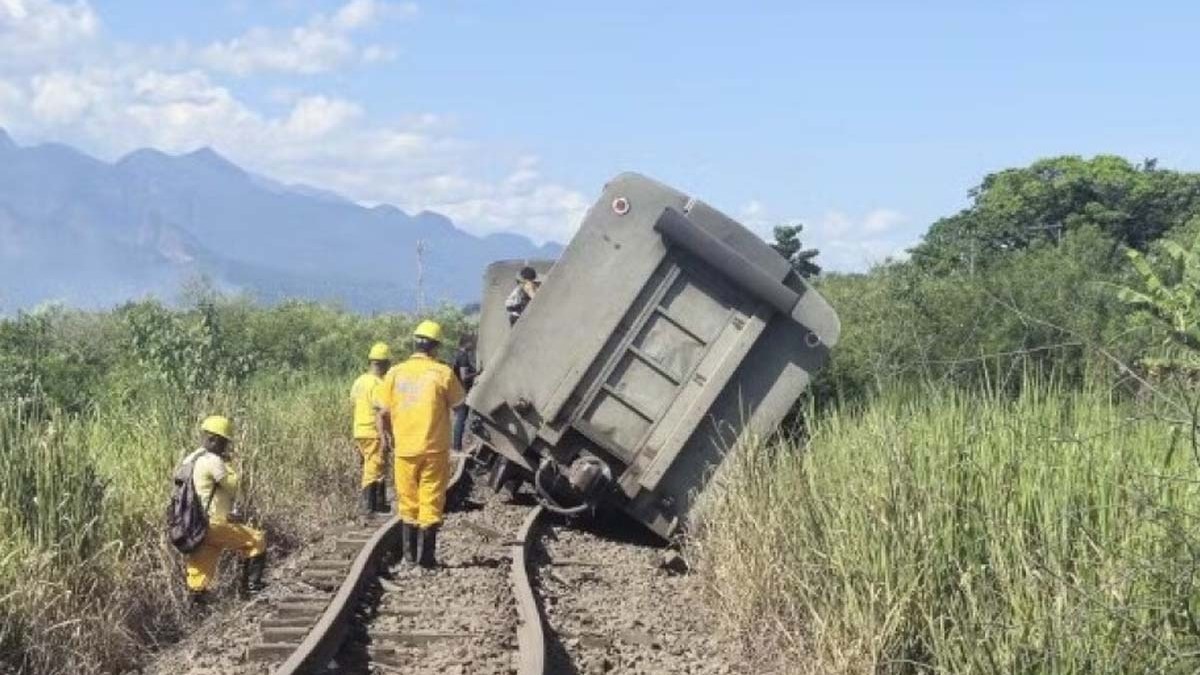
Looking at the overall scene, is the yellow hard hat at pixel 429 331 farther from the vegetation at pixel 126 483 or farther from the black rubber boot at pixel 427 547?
the vegetation at pixel 126 483

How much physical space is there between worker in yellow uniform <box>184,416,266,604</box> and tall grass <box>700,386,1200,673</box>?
3.66m

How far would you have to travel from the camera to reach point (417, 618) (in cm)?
816

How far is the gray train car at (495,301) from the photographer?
1524 centimetres

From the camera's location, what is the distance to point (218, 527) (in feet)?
29.6

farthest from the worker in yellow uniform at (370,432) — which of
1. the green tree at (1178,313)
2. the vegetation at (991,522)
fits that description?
the green tree at (1178,313)

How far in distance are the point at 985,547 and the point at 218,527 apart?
549cm

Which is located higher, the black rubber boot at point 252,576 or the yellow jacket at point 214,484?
the yellow jacket at point 214,484

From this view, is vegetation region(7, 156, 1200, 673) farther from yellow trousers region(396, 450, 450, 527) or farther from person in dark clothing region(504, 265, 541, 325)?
person in dark clothing region(504, 265, 541, 325)

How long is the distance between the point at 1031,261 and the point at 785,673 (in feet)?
35.4

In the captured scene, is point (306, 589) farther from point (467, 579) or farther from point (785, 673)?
point (785, 673)

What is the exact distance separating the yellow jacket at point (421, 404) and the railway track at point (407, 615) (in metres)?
0.84

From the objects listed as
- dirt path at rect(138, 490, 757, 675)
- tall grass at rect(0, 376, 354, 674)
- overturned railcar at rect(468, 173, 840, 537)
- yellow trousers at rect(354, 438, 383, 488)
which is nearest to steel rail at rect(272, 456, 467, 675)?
dirt path at rect(138, 490, 757, 675)

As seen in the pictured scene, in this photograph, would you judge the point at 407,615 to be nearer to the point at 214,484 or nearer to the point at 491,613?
the point at 491,613

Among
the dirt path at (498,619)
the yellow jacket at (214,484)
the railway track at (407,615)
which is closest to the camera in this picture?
the railway track at (407,615)
